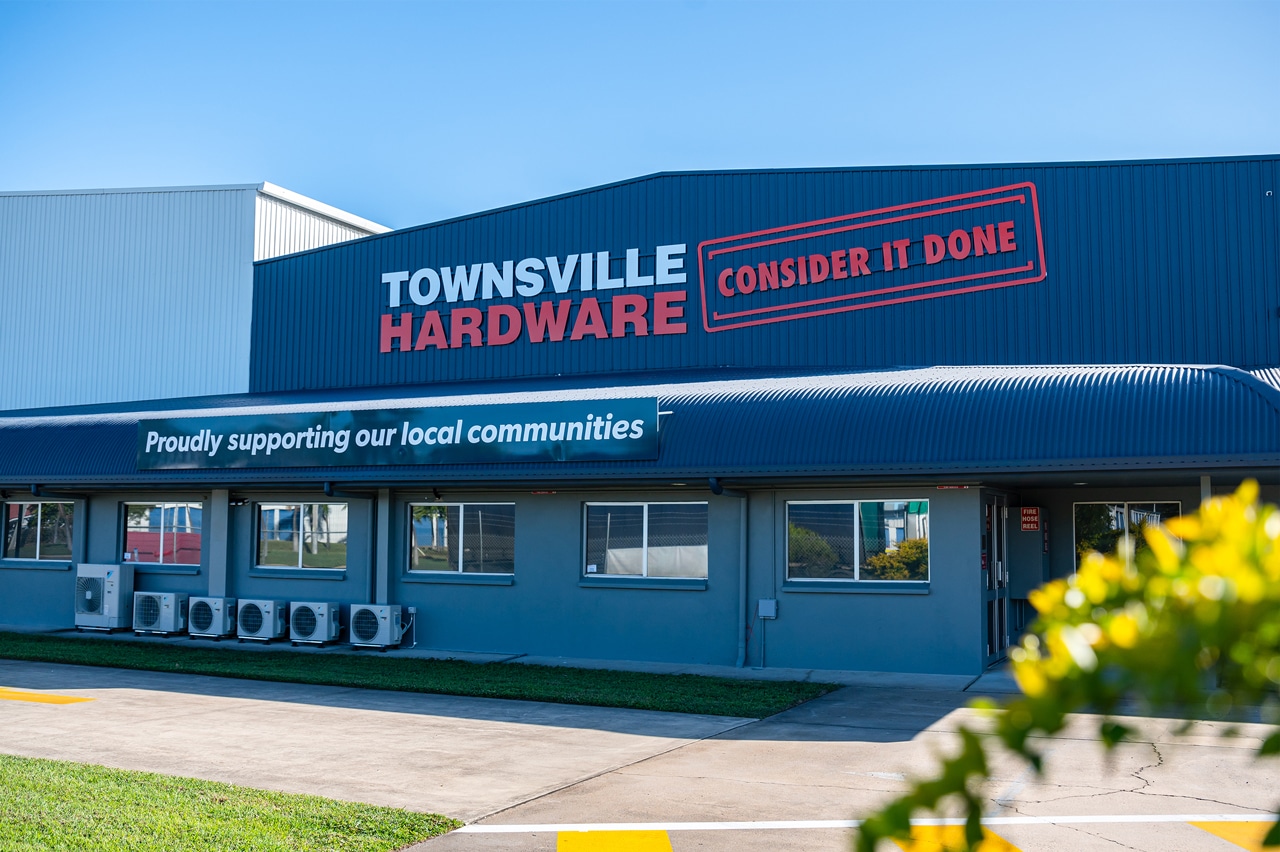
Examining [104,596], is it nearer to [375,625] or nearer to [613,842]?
[375,625]

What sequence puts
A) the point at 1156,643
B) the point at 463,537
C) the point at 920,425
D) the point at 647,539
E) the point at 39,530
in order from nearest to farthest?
1. the point at 1156,643
2. the point at 920,425
3. the point at 647,539
4. the point at 463,537
5. the point at 39,530

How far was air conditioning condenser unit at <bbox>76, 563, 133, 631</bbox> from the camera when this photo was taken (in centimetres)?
2247

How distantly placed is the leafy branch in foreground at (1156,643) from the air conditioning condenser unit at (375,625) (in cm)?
1848

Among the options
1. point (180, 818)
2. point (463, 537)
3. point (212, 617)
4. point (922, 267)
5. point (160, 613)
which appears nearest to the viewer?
point (180, 818)

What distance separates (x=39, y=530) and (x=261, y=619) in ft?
A: 22.7

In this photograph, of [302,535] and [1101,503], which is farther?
[302,535]

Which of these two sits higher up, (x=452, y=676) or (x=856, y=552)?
(x=856, y=552)

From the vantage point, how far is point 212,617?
21672mm

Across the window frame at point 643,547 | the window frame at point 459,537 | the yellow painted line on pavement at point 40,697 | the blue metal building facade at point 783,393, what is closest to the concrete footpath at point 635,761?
the yellow painted line on pavement at point 40,697

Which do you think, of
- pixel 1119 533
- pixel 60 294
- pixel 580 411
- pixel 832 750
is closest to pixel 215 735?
pixel 832 750

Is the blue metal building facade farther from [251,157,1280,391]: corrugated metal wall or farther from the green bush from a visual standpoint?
the green bush

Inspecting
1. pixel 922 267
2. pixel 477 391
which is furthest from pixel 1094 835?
pixel 477 391

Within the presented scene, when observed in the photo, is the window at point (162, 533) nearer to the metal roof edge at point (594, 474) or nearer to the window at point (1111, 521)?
the metal roof edge at point (594, 474)

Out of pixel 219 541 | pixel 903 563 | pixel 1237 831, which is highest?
pixel 219 541
